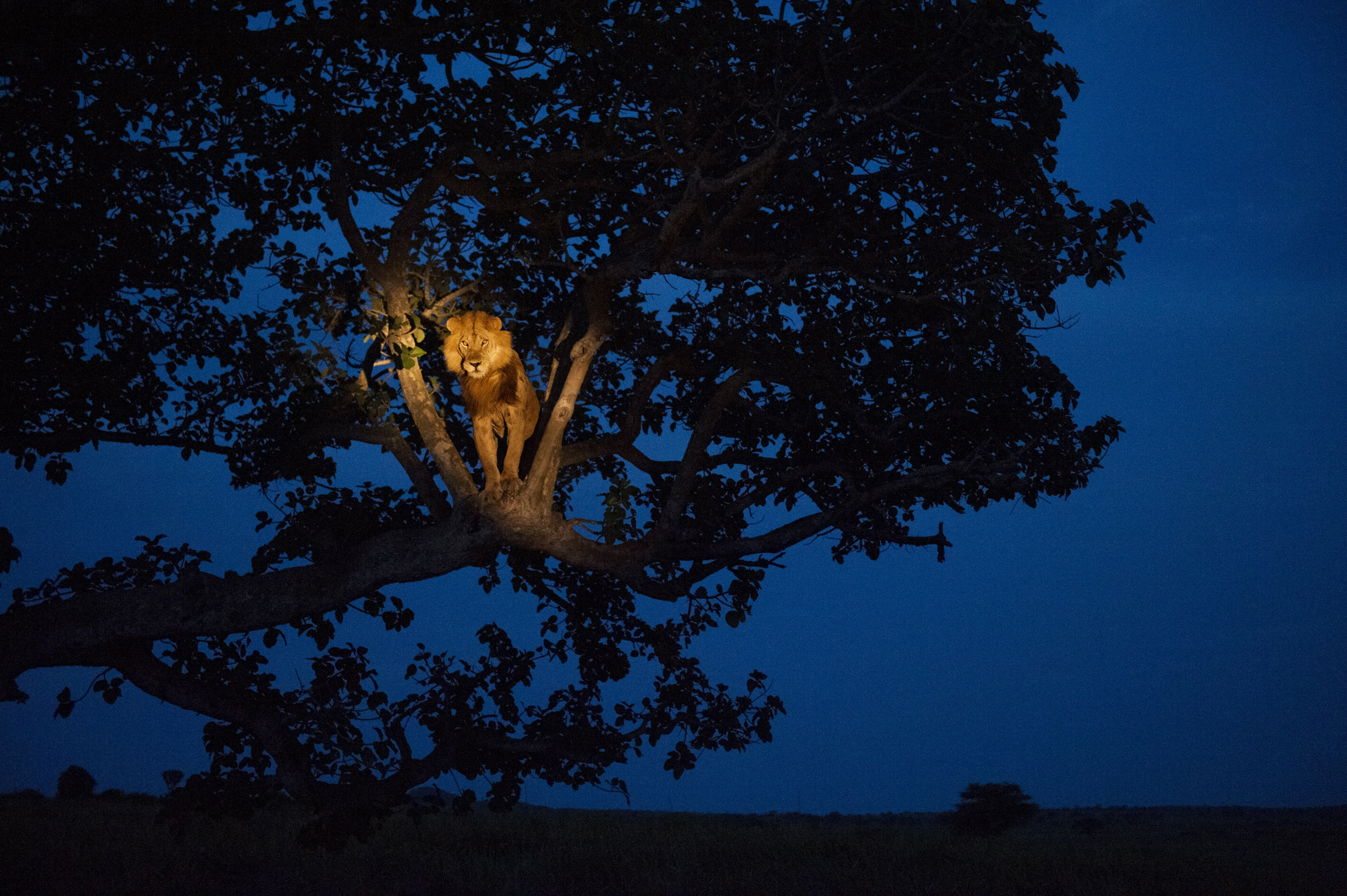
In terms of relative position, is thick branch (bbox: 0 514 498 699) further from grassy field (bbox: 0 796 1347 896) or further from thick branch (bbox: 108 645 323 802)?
grassy field (bbox: 0 796 1347 896)

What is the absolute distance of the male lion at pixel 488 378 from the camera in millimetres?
7384

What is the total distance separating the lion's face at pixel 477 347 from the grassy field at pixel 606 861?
420 centimetres

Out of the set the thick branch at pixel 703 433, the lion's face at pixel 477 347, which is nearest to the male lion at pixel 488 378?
the lion's face at pixel 477 347

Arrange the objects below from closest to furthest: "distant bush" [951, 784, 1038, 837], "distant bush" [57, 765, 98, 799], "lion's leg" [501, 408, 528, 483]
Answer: "lion's leg" [501, 408, 528, 483]
"distant bush" [951, 784, 1038, 837]
"distant bush" [57, 765, 98, 799]

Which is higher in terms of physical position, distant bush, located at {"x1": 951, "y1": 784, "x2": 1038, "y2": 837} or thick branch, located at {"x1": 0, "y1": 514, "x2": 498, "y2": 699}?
thick branch, located at {"x1": 0, "y1": 514, "x2": 498, "y2": 699}

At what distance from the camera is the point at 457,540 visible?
23.0 feet

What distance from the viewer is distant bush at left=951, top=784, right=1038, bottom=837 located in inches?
864

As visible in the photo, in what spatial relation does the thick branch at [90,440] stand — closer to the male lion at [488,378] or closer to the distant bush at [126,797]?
the male lion at [488,378]

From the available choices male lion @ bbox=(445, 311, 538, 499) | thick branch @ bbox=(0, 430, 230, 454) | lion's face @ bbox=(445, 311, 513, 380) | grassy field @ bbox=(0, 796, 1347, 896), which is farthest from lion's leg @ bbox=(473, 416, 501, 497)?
grassy field @ bbox=(0, 796, 1347, 896)

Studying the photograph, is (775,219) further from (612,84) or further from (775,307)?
(612,84)

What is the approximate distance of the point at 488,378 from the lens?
24.3 ft

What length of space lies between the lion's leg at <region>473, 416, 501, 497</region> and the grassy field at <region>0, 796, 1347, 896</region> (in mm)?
3655

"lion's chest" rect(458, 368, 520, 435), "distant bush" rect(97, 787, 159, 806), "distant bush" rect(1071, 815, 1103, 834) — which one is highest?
"lion's chest" rect(458, 368, 520, 435)

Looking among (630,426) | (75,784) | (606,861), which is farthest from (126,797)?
(630,426)
